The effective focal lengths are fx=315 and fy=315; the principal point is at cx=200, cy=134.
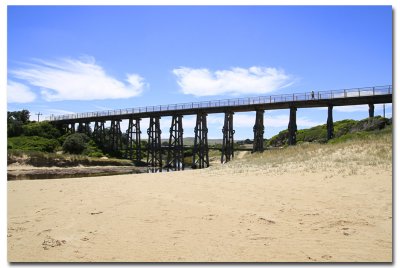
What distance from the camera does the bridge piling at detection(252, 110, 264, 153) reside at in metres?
33.9

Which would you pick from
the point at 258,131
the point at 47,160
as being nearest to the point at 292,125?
the point at 258,131

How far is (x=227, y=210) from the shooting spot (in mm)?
7328

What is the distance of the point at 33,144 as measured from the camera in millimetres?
45469

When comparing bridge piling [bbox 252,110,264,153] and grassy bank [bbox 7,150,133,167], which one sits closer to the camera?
bridge piling [bbox 252,110,264,153]

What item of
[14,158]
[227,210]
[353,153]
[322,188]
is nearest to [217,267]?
[227,210]

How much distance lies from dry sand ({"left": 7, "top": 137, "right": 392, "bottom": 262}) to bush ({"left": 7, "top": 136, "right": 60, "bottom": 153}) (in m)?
37.3

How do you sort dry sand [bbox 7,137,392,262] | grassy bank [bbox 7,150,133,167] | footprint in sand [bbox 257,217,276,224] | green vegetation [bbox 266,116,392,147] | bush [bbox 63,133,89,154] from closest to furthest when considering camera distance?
dry sand [bbox 7,137,392,262]
footprint in sand [bbox 257,217,276,224]
green vegetation [bbox 266,116,392,147]
grassy bank [bbox 7,150,133,167]
bush [bbox 63,133,89,154]

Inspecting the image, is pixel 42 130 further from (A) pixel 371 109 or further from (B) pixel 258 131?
(A) pixel 371 109

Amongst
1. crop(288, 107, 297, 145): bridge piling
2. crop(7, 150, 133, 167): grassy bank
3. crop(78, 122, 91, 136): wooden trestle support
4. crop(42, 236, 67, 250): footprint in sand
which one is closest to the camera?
crop(42, 236, 67, 250): footprint in sand

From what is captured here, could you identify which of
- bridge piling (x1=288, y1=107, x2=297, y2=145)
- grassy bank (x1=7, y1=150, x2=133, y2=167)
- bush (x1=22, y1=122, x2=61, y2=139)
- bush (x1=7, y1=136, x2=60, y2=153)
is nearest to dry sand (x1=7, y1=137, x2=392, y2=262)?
bridge piling (x1=288, y1=107, x2=297, y2=145)

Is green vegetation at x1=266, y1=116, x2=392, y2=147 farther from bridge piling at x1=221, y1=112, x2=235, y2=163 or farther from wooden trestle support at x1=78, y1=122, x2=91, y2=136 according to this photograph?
wooden trestle support at x1=78, y1=122, x2=91, y2=136

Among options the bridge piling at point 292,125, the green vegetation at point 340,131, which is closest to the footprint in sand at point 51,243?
the green vegetation at point 340,131

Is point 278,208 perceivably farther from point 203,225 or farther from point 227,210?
point 203,225

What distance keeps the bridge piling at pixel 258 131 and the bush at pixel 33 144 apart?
30.5m
